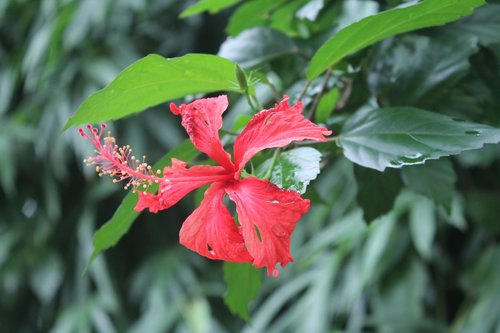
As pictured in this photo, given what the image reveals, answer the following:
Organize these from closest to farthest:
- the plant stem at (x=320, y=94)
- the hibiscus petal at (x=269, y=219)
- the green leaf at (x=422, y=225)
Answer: the hibiscus petal at (x=269, y=219) → the plant stem at (x=320, y=94) → the green leaf at (x=422, y=225)

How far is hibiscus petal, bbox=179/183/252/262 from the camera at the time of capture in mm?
393

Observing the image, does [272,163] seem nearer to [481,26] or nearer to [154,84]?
[154,84]

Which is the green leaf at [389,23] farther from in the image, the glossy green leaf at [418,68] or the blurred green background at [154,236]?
the blurred green background at [154,236]

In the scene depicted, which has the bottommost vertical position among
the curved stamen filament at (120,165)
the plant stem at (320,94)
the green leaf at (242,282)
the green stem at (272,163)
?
the green leaf at (242,282)

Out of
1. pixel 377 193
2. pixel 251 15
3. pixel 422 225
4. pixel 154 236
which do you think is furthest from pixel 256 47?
pixel 154 236

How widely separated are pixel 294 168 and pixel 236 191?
0.13 feet

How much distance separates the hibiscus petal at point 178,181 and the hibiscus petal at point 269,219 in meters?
0.04

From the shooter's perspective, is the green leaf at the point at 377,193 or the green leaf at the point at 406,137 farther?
the green leaf at the point at 377,193

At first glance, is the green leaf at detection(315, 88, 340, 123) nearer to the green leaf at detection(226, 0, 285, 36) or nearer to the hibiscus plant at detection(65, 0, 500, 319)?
the hibiscus plant at detection(65, 0, 500, 319)

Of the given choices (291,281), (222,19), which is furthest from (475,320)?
(222,19)

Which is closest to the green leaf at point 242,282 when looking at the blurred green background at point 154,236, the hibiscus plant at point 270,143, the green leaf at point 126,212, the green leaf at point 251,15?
the hibiscus plant at point 270,143

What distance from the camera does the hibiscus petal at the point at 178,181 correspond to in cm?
42

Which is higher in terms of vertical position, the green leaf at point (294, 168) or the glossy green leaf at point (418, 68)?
the green leaf at point (294, 168)

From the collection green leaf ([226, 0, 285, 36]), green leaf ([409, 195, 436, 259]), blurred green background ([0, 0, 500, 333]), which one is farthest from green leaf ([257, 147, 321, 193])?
green leaf ([409, 195, 436, 259])
